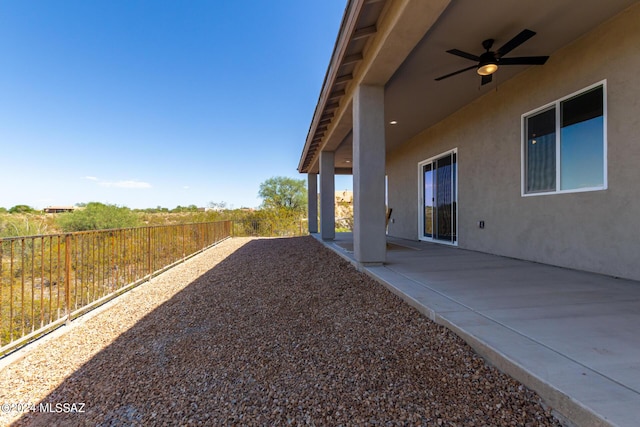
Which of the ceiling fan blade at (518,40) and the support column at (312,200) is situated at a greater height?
the ceiling fan blade at (518,40)

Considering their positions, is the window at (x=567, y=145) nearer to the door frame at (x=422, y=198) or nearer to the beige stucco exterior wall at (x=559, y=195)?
the beige stucco exterior wall at (x=559, y=195)

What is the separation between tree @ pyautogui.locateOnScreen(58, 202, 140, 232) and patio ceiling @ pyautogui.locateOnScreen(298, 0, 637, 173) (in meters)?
10.1

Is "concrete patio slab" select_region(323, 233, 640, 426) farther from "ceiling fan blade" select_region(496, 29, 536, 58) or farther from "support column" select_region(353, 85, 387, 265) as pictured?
"ceiling fan blade" select_region(496, 29, 536, 58)

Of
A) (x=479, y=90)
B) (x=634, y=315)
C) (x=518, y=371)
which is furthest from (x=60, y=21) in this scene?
(x=634, y=315)

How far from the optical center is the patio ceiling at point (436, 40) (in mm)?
2900

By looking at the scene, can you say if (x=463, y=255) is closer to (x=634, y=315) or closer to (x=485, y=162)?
(x=485, y=162)

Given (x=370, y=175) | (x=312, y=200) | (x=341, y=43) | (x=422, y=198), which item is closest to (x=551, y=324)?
(x=370, y=175)

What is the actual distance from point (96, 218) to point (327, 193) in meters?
9.28

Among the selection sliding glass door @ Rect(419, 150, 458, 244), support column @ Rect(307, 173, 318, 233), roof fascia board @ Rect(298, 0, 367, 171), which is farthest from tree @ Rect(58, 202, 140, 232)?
sliding glass door @ Rect(419, 150, 458, 244)

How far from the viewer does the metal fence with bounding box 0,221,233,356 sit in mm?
2607

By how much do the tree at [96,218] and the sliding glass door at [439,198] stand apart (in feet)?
35.3

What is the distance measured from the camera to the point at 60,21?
8.81m

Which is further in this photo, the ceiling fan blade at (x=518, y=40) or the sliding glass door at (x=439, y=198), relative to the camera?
the sliding glass door at (x=439, y=198)

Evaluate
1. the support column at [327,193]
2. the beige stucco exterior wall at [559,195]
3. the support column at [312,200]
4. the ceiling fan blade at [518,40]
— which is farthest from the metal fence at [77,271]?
the beige stucco exterior wall at [559,195]
